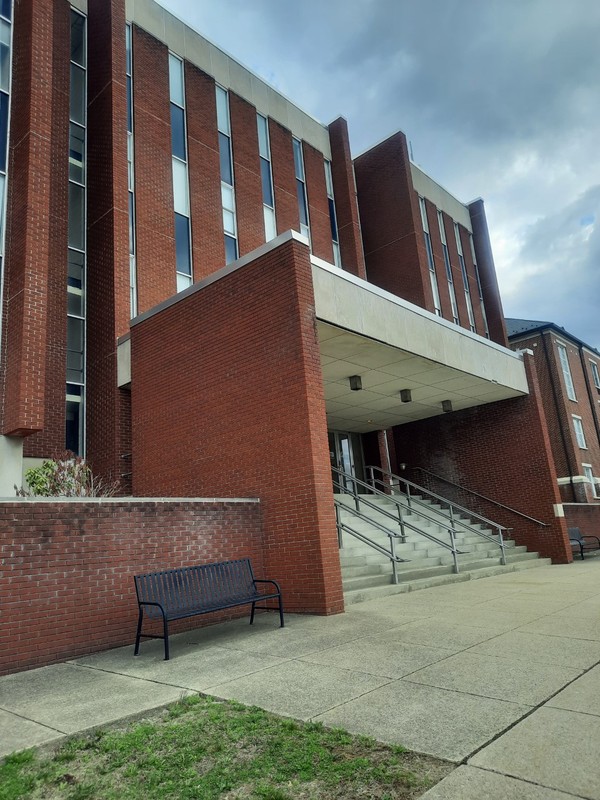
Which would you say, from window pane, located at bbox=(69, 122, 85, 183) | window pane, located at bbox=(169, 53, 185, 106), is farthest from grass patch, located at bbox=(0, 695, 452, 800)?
window pane, located at bbox=(169, 53, 185, 106)

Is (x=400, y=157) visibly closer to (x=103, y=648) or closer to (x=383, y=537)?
(x=383, y=537)

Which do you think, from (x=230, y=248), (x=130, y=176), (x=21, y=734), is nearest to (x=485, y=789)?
(x=21, y=734)

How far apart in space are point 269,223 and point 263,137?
11.8ft

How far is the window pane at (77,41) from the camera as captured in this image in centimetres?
1681

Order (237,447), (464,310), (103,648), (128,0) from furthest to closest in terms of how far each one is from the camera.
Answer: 1. (464,310)
2. (128,0)
3. (237,447)
4. (103,648)

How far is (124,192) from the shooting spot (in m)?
15.2

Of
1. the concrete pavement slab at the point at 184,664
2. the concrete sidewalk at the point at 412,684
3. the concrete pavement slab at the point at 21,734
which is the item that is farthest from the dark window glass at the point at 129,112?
the concrete pavement slab at the point at 21,734

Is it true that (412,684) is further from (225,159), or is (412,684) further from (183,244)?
(225,159)

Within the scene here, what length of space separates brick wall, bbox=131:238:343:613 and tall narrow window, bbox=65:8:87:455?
2.99 meters

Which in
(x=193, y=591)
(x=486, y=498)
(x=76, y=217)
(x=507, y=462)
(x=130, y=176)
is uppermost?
(x=130, y=176)

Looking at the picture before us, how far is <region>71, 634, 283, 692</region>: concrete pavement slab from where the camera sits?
5.09m

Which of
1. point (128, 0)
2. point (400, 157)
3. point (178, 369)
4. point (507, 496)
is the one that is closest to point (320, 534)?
point (178, 369)

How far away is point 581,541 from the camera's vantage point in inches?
687

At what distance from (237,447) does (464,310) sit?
806 inches
